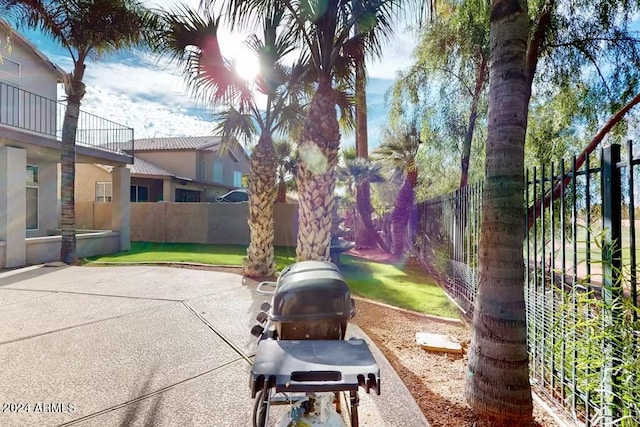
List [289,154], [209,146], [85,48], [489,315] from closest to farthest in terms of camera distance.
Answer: [489,315], [85,48], [289,154], [209,146]

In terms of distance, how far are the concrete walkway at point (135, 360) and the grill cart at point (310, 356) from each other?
0.83 m

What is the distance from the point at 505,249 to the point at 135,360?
3.81m

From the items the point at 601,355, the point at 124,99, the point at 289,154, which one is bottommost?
the point at 601,355

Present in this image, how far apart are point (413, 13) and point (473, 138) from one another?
24.5 feet

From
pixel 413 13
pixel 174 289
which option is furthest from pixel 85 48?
pixel 413 13

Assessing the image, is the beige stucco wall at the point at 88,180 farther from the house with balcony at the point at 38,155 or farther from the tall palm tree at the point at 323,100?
the tall palm tree at the point at 323,100

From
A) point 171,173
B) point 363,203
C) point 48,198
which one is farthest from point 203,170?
point 363,203

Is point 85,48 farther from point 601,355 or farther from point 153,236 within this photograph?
point 601,355

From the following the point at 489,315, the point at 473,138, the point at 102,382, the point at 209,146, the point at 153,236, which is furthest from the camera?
the point at 209,146

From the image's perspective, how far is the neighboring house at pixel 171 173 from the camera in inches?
814

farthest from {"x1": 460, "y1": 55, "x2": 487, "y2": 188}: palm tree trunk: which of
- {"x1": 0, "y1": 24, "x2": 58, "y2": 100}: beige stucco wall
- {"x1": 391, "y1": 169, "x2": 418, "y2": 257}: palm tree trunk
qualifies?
{"x1": 0, "y1": 24, "x2": 58, "y2": 100}: beige stucco wall

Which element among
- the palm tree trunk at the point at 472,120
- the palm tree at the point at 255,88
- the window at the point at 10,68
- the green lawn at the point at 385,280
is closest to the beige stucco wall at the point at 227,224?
the green lawn at the point at 385,280

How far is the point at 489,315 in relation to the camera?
2.56 m

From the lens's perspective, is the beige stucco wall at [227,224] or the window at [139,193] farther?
the window at [139,193]
